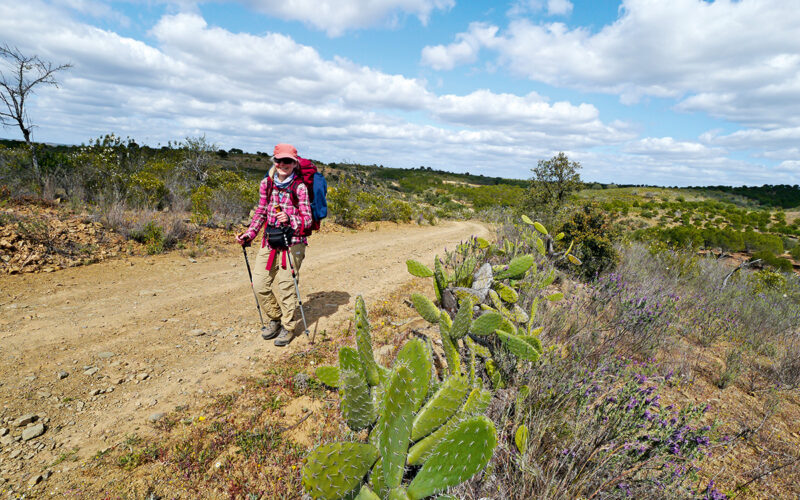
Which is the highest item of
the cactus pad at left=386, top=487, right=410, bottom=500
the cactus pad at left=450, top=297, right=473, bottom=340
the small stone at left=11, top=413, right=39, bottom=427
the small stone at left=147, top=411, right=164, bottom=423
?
the cactus pad at left=450, top=297, right=473, bottom=340

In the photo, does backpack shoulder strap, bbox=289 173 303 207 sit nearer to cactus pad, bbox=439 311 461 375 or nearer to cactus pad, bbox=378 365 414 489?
cactus pad, bbox=439 311 461 375

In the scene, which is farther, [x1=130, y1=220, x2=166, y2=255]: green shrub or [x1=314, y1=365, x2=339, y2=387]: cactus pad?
[x1=130, y1=220, x2=166, y2=255]: green shrub

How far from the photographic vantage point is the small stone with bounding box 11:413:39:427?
91.7 inches

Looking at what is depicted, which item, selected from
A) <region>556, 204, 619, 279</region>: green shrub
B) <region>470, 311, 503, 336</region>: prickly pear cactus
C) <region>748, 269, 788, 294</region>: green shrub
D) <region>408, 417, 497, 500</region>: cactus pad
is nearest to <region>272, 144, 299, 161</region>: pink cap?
<region>470, 311, 503, 336</region>: prickly pear cactus

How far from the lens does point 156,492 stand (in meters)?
1.91

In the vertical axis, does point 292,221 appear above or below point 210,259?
above

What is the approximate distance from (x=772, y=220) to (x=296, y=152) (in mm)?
46592

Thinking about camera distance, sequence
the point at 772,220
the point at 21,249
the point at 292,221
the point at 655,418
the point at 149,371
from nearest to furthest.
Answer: the point at 655,418, the point at 149,371, the point at 292,221, the point at 21,249, the point at 772,220

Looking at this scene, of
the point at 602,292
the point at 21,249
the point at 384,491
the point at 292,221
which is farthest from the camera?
the point at 21,249

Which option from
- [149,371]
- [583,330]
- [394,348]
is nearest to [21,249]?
[149,371]

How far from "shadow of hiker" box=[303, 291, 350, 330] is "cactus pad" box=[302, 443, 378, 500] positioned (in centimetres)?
291

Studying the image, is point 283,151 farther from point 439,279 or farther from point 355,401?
point 355,401

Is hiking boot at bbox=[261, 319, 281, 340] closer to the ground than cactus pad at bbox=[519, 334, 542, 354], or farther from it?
closer to the ground

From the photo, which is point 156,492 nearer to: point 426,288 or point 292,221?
point 292,221
